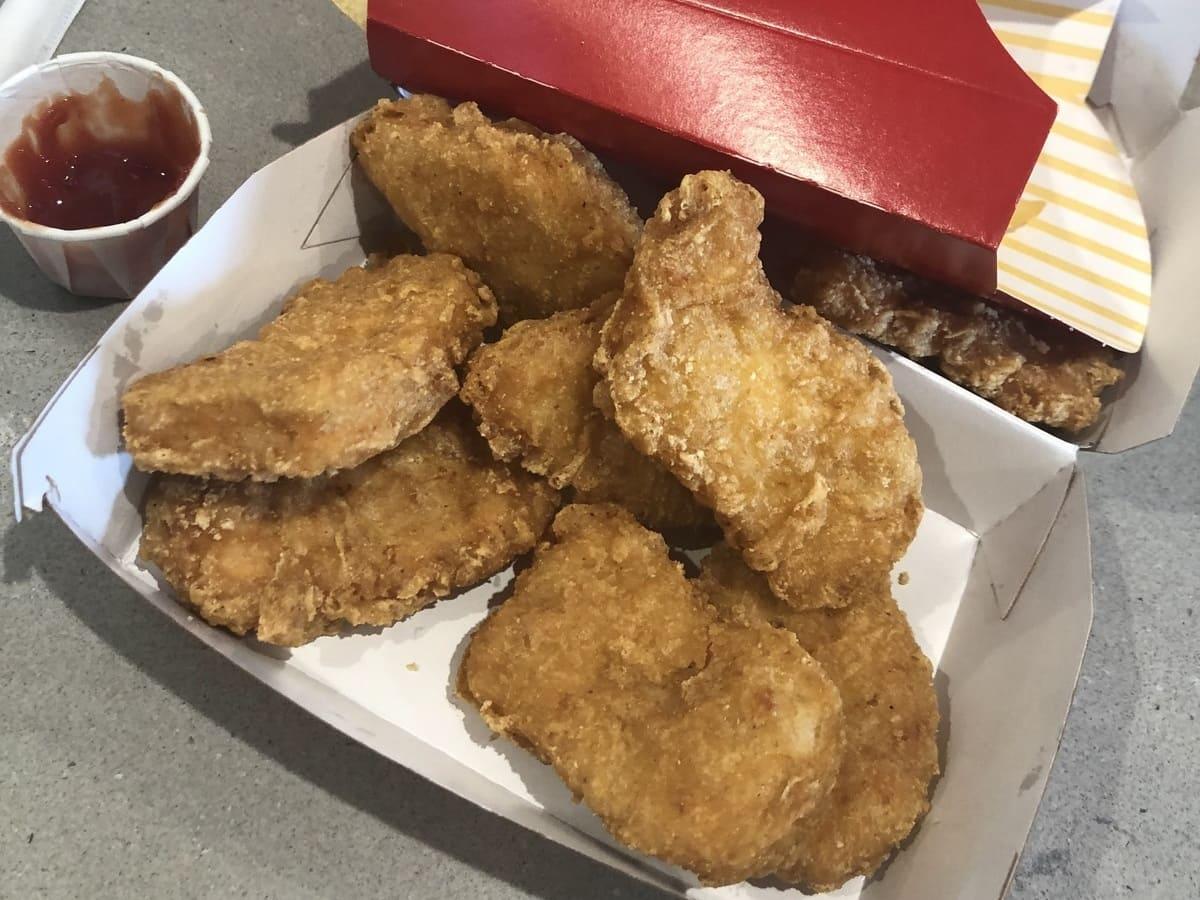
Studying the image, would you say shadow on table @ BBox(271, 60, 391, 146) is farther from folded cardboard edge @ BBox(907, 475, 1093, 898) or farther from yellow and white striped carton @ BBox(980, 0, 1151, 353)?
folded cardboard edge @ BBox(907, 475, 1093, 898)

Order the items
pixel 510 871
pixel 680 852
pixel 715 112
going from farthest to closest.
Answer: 1. pixel 510 871
2. pixel 715 112
3. pixel 680 852

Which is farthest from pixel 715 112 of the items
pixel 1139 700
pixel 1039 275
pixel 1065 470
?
pixel 1139 700

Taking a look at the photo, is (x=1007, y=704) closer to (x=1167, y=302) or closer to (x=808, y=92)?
(x=1167, y=302)

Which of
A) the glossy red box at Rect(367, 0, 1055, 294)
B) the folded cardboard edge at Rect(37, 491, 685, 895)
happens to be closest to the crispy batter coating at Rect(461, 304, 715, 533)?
the glossy red box at Rect(367, 0, 1055, 294)

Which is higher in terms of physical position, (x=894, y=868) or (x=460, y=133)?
(x=460, y=133)

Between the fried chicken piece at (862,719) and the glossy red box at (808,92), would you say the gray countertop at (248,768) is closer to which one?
the fried chicken piece at (862,719)

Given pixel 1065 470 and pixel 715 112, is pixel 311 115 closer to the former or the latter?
pixel 715 112

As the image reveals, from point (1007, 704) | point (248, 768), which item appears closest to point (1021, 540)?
point (1007, 704)
